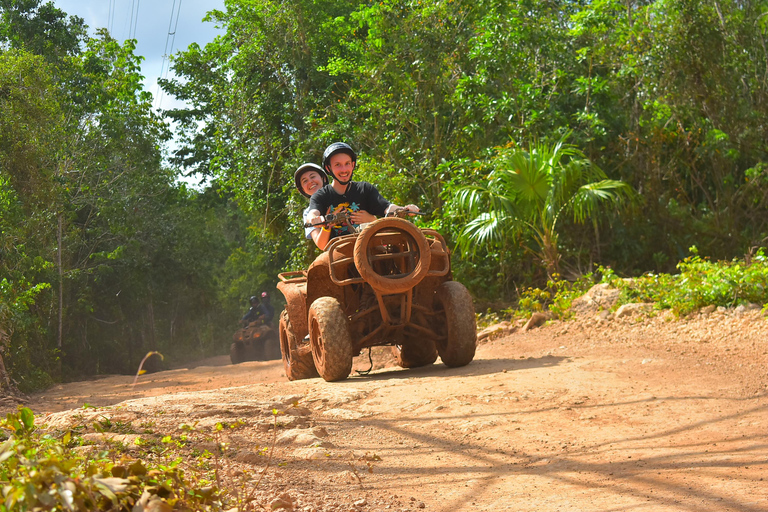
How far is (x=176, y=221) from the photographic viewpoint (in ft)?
85.9

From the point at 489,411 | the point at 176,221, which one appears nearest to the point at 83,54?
the point at 176,221

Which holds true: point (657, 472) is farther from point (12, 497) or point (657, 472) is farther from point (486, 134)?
point (486, 134)

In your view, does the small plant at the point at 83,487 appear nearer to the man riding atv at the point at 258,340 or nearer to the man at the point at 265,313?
the man riding atv at the point at 258,340

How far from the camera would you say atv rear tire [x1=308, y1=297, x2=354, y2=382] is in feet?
19.5

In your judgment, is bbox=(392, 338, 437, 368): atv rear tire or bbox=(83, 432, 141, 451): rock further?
bbox=(392, 338, 437, 368): atv rear tire

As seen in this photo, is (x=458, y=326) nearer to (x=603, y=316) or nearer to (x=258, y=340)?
(x=603, y=316)

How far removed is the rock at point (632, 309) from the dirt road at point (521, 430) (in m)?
1.10

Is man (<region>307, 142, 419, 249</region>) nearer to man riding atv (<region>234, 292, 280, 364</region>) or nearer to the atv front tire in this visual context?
man riding atv (<region>234, 292, 280, 364</region>)

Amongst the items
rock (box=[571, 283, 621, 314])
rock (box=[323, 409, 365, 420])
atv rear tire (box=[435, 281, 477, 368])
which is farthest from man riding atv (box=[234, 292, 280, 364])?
rock (box=[323, 409, 365, 420])

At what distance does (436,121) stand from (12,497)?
1096 centimetres

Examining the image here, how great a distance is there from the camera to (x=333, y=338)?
234 inches

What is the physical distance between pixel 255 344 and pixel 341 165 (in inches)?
443

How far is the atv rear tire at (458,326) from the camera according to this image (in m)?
6.17

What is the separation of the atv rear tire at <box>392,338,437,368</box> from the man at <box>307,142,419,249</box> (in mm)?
1269
